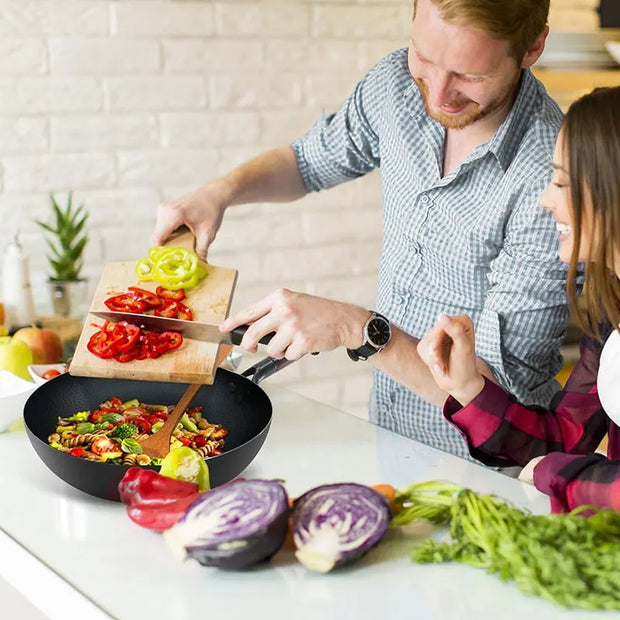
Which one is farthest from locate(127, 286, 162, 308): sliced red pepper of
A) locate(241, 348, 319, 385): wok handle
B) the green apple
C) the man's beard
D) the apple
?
the man's beard

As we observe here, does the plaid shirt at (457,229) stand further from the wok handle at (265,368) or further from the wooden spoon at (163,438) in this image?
the wooden spoon at (163,438)

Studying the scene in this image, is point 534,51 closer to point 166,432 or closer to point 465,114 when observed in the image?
point 465,114

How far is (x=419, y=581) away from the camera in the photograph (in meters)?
1.27

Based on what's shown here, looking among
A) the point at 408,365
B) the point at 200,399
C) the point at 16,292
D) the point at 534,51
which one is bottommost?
the point at 16,292

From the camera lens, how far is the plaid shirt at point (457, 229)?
192 cm

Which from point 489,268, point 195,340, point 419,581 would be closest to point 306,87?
point 489,268

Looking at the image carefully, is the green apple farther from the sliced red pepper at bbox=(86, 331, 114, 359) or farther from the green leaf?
the green leaf

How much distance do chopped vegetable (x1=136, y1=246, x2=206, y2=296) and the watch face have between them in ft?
1.30

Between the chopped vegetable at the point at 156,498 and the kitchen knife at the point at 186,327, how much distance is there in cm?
40

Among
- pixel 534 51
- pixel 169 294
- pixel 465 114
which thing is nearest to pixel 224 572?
pixel 169 294

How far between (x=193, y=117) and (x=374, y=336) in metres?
1.58

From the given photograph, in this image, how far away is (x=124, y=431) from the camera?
1.72 m

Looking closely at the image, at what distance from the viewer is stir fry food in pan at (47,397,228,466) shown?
64.1 inches

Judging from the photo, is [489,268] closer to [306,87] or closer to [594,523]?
[594,523]
